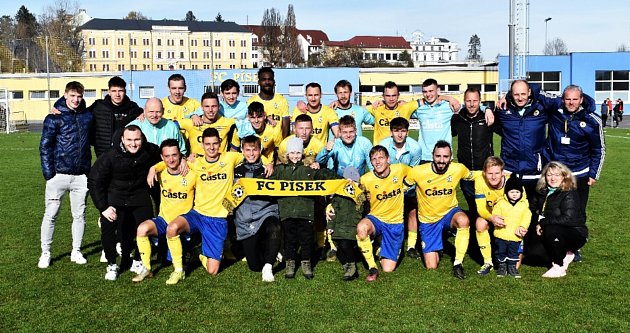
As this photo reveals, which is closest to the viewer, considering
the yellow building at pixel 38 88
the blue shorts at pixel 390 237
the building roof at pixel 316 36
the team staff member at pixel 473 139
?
the blue shorts at pixel 390 237

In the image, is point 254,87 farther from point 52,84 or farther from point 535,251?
point 535,251

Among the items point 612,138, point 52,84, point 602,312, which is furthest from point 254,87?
point 602,312

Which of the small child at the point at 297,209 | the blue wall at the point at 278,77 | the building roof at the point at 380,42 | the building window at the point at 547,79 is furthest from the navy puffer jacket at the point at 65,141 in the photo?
the building roof at the point at 380,42

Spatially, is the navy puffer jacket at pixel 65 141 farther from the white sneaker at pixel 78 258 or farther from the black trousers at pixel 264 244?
the black trousers at pixel 264 244

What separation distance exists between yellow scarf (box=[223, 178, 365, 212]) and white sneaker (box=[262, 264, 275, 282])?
0.69m

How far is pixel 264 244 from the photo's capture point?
5957 mm

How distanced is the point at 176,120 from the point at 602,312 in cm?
479

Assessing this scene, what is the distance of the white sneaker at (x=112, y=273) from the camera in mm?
5496

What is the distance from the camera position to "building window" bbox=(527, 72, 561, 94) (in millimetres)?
43875

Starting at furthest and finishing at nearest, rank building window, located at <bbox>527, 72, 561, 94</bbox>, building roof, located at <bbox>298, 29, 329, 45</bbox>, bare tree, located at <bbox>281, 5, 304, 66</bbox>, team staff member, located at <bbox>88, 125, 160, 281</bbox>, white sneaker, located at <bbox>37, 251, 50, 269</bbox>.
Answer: building roof, located at <bbox>298, 29, 329, 45</bbox>, bare tree, located at <bbox>281, 5, 304, 66</bbox>, building window, located at <bbox>527, 72, 561, 94</bbox>, white sneaker, located at <bbox>37, 251, 50, 269</bbox>, team staff member, located at <bbox>88, 125, 160, 281</bbox>

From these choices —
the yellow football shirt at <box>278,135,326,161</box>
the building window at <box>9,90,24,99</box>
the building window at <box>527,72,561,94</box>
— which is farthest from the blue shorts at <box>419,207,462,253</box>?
the building window at <box>9,90,24,99</box>

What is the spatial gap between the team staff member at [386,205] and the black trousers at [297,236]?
1.75ft

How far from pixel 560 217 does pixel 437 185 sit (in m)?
1.20

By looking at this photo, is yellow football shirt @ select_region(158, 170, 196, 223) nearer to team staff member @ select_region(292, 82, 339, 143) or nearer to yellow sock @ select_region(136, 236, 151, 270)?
yellow sock @ select_region(136, 236, 151, 270)
